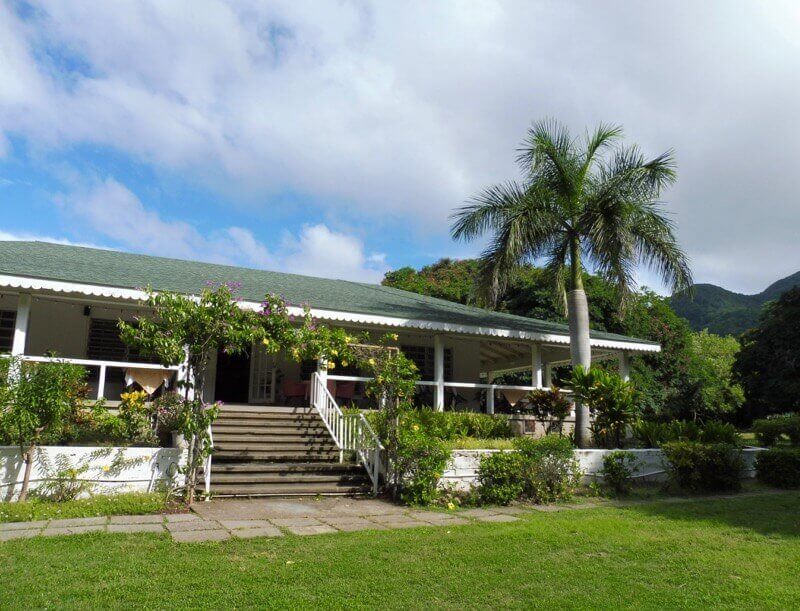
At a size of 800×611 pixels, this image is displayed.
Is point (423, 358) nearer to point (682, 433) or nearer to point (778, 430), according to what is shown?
point (682, 433)

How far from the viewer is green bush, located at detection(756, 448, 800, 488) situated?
11.9 m

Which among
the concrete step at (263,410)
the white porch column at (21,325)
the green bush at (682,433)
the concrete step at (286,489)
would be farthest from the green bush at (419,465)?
the white porch column at (21,325)

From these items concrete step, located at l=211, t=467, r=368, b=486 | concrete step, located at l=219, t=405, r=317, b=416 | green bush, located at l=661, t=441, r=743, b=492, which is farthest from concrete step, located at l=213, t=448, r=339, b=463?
green bush, located at l=661, t=441, r=743, b=492

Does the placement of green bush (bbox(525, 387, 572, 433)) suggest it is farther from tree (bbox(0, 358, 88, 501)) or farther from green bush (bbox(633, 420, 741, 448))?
tree (bbox(0, 358, 88, 501))

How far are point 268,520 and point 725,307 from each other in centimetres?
11832

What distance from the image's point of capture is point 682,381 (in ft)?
96.3

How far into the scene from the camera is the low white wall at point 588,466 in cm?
1023

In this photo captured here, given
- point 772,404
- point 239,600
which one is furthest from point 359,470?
point 772,404

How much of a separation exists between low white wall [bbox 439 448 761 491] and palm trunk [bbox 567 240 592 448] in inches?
65.3

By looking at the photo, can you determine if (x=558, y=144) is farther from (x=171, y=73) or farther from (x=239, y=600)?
(x=239, y=600)

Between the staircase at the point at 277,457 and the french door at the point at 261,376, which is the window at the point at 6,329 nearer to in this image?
the french door at the point at 261,376

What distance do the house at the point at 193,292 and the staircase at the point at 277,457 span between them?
136 centimetres

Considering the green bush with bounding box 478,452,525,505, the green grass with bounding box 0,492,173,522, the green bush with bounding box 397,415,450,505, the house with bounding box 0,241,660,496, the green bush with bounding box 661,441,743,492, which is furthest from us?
the green bush with bounding box 661,441,743,492

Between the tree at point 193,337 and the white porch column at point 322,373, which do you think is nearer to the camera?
the tree at point 193,337
